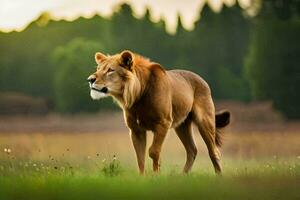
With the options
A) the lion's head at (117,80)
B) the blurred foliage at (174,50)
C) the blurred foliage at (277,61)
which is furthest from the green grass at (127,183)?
the blurred foliage at (174,50)

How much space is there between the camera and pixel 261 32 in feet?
117

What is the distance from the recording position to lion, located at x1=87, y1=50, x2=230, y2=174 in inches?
395

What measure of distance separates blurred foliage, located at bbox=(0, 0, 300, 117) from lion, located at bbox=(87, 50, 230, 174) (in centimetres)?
1837

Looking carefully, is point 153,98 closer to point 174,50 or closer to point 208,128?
point 208,128

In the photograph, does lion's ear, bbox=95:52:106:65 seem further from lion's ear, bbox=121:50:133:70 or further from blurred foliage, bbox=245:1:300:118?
blurred foliage, bbox=245:1:300:118

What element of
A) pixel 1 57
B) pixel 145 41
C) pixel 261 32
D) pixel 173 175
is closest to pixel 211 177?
pixel 173 175

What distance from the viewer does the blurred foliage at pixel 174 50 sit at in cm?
3347

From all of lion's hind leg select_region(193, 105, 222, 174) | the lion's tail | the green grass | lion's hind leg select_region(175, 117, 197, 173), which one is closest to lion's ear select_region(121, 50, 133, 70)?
the green grass

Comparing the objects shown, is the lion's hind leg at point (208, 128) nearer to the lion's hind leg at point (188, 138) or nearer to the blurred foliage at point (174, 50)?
the lion's hind leg at point (188, 138)

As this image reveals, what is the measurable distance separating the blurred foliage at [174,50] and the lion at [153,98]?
723 inches

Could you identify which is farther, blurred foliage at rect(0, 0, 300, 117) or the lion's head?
blurred foliage at rect(0, 0, 300, 117)

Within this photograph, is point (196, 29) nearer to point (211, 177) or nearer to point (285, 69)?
point (285, 69)

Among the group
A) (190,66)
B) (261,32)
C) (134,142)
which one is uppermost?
(134,142)

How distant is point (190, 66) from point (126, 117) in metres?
35.6
